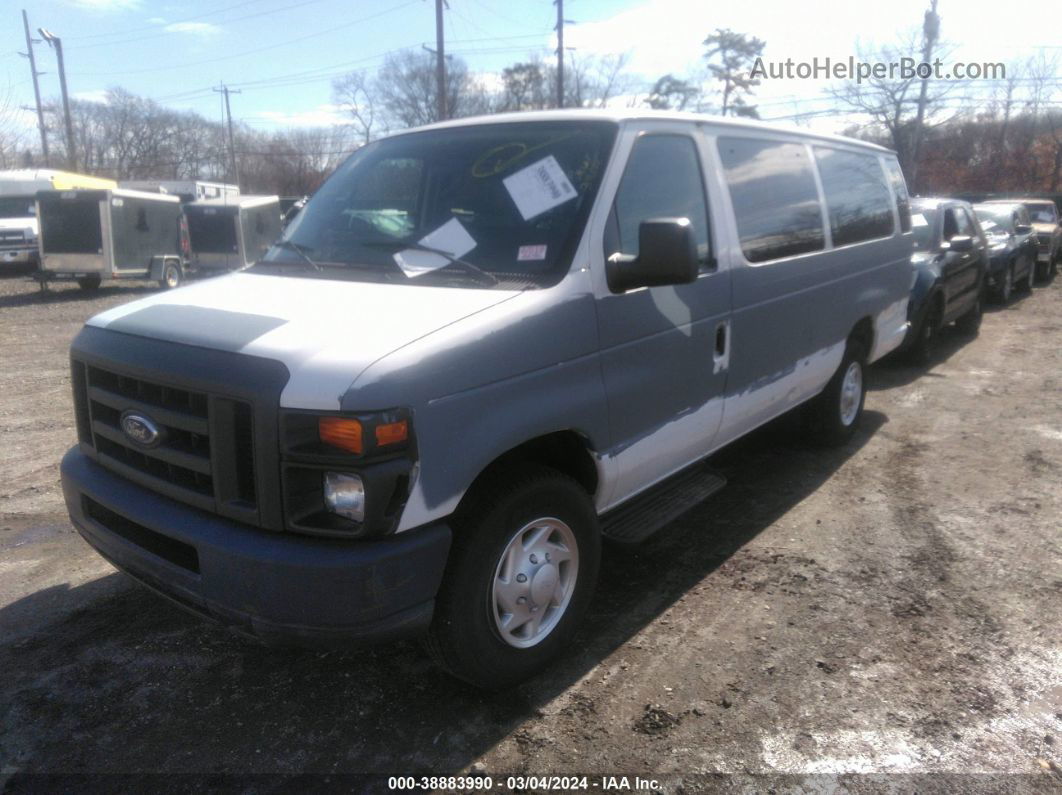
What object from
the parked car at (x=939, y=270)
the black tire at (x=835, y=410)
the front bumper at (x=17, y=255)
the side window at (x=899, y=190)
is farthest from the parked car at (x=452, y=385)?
the front bumper at (x=17, y=255)

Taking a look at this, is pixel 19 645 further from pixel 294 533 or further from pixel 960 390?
pixel 960 390

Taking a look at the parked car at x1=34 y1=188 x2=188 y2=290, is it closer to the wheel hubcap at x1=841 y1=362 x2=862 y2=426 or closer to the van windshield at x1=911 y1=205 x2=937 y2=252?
the van windshield at x1=911 y1=205 x2=937 y2=252

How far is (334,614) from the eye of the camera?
8.07 feet

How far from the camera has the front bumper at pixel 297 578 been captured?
2.43 metres

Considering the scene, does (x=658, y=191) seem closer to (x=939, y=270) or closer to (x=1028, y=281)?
(x=939, y=270)

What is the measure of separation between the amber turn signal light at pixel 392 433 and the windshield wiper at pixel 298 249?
4.23 feet

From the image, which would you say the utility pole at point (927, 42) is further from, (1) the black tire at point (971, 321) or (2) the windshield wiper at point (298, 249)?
(2) the windshield wiper at point (298, 249)

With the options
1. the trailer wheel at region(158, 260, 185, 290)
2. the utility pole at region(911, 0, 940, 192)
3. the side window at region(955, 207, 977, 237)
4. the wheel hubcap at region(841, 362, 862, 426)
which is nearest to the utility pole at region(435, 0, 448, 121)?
the trailer wheel at region(158, 260, 185, 290)

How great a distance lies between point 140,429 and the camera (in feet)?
9.26

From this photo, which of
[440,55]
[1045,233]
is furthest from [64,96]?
[1045,233]

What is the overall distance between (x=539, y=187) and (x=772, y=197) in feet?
5.68

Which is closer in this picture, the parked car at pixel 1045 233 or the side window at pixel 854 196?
the side window at pixel 854 196

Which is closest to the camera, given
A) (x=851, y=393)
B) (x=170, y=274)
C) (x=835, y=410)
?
(x=835, y=410)

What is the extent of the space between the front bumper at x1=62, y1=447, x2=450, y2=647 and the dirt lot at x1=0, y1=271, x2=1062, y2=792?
56 cm
